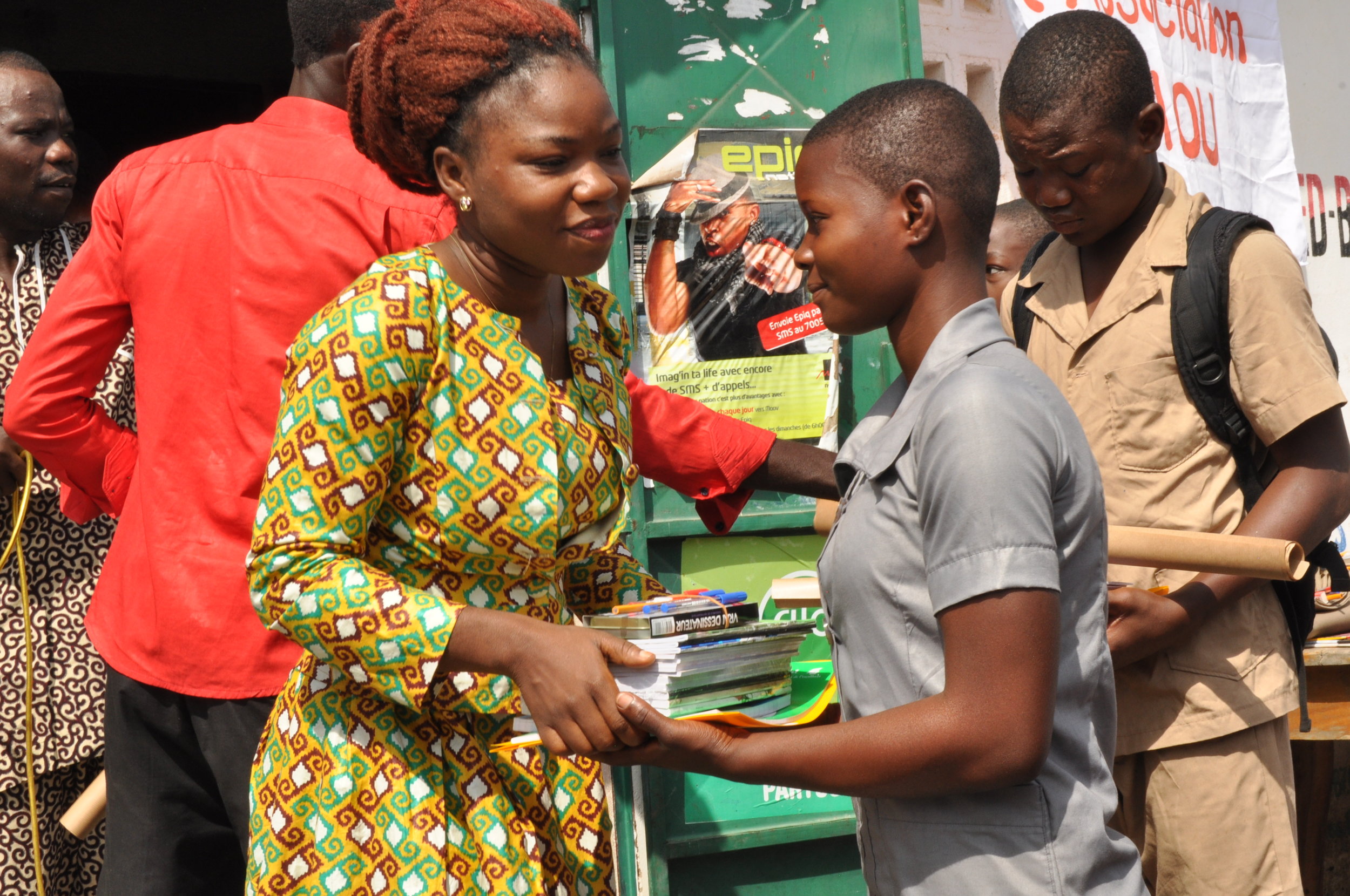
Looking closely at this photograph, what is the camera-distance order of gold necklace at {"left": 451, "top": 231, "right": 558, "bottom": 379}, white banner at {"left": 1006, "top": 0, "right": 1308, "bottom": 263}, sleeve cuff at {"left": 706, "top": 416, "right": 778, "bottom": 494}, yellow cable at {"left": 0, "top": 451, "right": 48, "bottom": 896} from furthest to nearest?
white banner at {"left": 1006, "top": 0, "right": 1308, "bottom": 263} → yellow cable at {"left": 0, "top": 451, "right": 48, "bottom": 896} → sleeve cuff at {"left": 706, "top": 416, "right": 778, "bottom": 494} → gold necklace at {"left": 451, "top": 231, "right": 558, "bottom": 379}

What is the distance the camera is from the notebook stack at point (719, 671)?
1609 millimetres

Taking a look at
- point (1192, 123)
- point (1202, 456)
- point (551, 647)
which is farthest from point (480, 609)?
point (1192, 123)

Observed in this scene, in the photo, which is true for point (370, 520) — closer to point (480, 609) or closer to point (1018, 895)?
point (480, 609)

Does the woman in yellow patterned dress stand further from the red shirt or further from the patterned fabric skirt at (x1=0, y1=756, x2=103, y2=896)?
the patterned fabric skirt at (x1=0, y1=756, x2=103, y2=896)

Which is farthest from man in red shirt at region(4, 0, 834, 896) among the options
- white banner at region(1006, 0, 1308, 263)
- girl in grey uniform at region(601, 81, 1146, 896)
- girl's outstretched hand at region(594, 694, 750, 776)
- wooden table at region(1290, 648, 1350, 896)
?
white banner at region(1006, 0, 1308, 263)

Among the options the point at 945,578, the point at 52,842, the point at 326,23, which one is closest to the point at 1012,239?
the point at 326,23

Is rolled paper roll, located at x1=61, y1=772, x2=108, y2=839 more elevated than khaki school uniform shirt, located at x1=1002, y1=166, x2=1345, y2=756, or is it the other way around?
khaki school uniform shirt, located at x1=1002, y1=166, x2=1345, y2=756

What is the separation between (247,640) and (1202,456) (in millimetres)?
1816

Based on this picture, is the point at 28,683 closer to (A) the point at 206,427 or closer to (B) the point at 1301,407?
(A) the point at 206,427

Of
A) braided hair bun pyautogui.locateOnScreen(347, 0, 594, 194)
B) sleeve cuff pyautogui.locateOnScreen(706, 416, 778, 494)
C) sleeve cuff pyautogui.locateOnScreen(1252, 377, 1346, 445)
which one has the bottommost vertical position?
sleeve cuff pyautogui.locateOnScreen(706, 416, 778, 494)

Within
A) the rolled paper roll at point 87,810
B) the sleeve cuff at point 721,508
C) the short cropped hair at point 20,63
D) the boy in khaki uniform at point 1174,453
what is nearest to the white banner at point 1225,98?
the boy in khaki uniform at point 1174,453

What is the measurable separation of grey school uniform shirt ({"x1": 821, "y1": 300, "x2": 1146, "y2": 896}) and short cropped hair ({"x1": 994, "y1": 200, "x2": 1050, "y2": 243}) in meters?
2.35

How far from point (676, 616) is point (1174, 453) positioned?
116 cm

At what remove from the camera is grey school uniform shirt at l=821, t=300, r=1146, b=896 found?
141 cm
